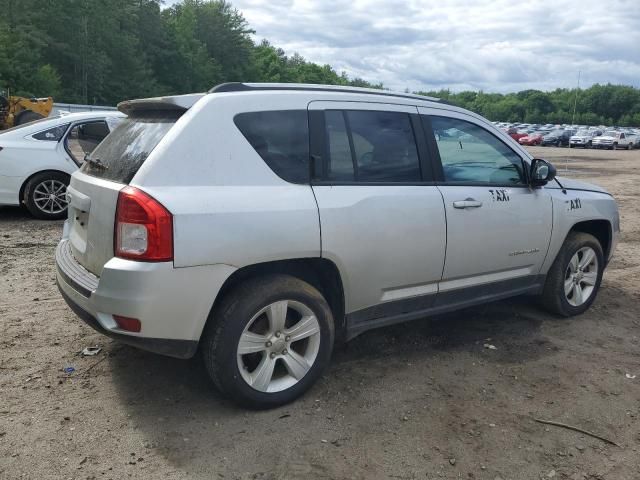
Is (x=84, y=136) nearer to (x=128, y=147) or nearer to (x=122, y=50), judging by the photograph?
(x=128, y=147)

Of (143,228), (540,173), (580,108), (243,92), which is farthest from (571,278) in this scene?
(580,108)

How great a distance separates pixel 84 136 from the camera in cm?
824

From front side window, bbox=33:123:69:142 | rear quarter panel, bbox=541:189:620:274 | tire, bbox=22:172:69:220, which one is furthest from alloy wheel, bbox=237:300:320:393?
front side window, bbox=33:123:69:142

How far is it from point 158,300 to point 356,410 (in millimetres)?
1349

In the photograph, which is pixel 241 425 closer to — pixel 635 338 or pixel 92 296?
pixel 92 296

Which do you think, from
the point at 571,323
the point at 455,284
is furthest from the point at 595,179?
the point at 455,284

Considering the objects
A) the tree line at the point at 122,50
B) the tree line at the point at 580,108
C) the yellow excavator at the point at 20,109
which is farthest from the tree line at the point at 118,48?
the tree line at the point at 580,108

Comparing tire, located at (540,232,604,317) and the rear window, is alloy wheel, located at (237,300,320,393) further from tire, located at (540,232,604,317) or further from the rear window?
tire, located at (540,232,604,317)

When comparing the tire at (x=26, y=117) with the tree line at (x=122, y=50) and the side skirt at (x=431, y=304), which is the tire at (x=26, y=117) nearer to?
the tree line at (x=122, y=50)

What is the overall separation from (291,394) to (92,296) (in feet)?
4.16

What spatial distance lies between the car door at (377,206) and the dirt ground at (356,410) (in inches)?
21.8

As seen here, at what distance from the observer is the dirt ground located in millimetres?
2912

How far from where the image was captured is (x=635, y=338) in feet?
15.8

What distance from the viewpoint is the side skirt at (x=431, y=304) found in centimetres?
380
